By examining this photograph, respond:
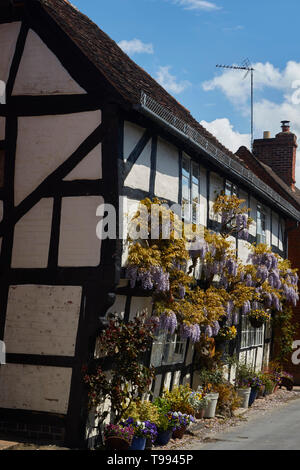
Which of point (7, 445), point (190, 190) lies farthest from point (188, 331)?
point (7, 445)

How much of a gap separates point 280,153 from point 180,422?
1658 centimetres

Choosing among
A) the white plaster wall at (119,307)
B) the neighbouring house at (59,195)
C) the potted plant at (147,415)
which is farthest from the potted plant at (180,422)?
the white plaster wall at (119,307)

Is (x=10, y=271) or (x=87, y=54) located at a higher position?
(x=87, y=54)

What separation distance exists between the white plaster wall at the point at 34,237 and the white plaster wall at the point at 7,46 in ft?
8.12

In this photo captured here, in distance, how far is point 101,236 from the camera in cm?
1011

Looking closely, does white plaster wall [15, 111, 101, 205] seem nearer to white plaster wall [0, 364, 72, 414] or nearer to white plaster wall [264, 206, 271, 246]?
white plaster wall [0, 364, 72, 414]

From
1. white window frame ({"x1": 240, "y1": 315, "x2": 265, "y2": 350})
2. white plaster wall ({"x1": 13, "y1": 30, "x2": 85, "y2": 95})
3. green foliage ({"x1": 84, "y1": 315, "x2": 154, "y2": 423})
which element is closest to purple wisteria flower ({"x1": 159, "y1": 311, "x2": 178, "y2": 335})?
green foliage ({"x1": 84, "y1": 315, "x2": 154, "y2": 423})

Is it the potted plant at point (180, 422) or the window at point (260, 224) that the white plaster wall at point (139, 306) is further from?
the window at point (260, 224)

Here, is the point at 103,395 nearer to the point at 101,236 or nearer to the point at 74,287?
the point at 74,287

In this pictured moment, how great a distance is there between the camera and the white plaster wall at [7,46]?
11209 mm
